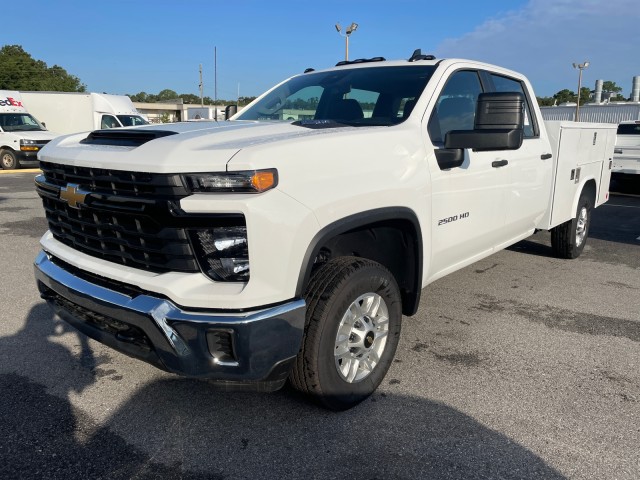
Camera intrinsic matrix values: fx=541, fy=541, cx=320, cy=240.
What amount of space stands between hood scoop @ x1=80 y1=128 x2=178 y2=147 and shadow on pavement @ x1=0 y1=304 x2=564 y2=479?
145 centimetres

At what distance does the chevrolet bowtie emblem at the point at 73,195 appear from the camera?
2.70 meters

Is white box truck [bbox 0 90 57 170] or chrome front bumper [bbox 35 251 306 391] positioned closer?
chrome front bumper [bbox 35 251 306 391]

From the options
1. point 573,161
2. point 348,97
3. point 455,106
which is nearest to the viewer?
point 455,106

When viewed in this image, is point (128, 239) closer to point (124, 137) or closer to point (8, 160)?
point (124, 137)

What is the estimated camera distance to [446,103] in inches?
147

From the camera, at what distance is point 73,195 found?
2754 millimetres

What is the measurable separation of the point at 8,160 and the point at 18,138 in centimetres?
103

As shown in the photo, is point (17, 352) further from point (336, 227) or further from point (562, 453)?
point (562, 453)

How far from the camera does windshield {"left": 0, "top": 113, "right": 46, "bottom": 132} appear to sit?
18.0 m

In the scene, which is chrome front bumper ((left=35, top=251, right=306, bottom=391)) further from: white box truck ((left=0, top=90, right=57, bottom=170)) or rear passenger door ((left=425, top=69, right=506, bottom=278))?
white box truck ((left=0, top=90, right=57, bottom=170))

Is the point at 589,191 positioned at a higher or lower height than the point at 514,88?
lower

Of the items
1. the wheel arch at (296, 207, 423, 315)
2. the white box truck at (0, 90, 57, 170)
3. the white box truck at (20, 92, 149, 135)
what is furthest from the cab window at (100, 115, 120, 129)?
the wheel arch at (296, 207, 423, 315)

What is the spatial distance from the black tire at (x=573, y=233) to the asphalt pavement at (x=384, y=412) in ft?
5.34

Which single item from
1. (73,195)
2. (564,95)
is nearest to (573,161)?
(73,195)
